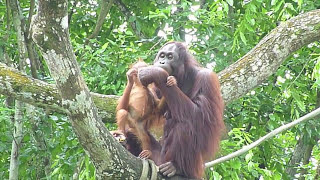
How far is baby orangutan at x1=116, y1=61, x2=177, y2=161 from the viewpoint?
14.5 feet

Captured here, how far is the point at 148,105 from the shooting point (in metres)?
4.48

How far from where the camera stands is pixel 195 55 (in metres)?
6.45

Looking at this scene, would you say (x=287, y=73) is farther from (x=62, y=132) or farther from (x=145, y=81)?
(x=145, y=81)

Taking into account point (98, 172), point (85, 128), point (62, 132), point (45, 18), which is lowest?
point (62, 132)

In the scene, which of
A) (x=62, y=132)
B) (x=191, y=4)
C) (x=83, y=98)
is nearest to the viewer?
(x=83, y=98)

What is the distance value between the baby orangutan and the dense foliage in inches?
31.6

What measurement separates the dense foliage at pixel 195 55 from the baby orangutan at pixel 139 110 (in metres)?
0.80

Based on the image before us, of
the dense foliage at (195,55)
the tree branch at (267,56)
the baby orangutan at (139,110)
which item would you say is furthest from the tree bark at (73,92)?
the tree branch at (267,56)

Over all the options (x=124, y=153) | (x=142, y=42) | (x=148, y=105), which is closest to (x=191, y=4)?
(x=142, y=42)

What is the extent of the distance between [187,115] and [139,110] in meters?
0.43

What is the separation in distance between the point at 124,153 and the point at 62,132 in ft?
9.03

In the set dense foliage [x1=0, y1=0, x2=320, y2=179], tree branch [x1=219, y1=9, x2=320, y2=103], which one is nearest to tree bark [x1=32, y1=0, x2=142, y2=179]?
dense foliage [x1=0, y1=0, x2=320, y2=179]

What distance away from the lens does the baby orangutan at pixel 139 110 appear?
174 inches

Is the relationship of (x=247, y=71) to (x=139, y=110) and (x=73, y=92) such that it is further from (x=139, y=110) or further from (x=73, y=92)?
(x=73, y=92)
